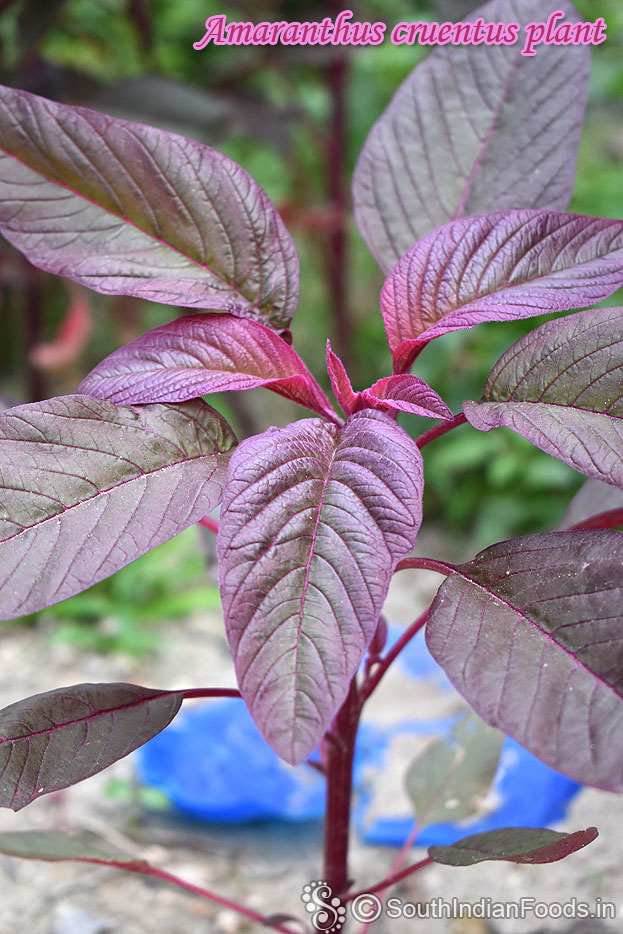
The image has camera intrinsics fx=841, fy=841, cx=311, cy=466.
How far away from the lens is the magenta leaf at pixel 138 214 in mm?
599

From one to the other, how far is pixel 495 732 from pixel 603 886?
0.86 feet

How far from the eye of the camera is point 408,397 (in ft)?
1.82

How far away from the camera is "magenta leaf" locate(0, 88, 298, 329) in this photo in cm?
60

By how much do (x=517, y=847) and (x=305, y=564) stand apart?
0.26 metres

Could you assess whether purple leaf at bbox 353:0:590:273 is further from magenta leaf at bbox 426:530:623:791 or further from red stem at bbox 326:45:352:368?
red stem at bbox 326:45:352:368

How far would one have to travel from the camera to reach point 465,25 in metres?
0.73

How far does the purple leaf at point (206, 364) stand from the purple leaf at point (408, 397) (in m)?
0.04

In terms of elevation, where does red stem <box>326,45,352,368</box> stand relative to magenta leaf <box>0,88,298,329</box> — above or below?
above

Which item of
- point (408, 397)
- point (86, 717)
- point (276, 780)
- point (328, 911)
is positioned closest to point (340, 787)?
point (328, 911)

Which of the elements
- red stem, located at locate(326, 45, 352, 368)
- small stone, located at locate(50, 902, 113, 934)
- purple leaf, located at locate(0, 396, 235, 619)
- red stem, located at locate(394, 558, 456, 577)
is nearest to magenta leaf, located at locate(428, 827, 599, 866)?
red stem, located at locate(394, 558, 456, 577)

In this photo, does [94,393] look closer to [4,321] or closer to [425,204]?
[425,204]

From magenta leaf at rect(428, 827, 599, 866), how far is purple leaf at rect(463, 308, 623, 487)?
0.77ft

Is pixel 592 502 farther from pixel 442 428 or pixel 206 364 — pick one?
pixel 206 364

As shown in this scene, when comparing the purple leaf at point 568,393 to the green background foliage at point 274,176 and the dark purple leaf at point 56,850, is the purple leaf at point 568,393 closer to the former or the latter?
the dark purple leaf at point 56,850
